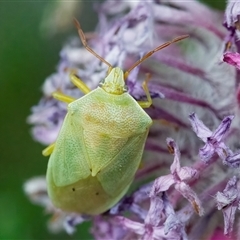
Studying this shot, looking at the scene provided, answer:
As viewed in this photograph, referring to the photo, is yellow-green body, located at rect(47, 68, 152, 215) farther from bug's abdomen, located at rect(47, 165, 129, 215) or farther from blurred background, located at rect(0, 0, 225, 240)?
blurred background, located at rect(0, 0, 225, 240)

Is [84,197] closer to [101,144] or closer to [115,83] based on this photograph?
[101,144]

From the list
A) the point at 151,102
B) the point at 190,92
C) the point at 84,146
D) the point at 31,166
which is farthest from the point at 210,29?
the point at 31,166

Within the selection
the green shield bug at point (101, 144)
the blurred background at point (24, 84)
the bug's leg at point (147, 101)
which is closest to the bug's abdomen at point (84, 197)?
the green shield bug at point (101, 144)

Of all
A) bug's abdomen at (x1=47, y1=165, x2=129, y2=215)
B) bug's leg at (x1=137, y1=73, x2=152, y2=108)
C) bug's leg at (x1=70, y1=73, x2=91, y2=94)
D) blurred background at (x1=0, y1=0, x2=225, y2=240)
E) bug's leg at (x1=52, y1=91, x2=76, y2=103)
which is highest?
bug's leg at (x1=137, y1=73, x2=152, y2=108)

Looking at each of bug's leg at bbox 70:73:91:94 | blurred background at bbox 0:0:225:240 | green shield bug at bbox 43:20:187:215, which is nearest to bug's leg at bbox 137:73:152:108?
green shield bug at bbox 43:20:187:215

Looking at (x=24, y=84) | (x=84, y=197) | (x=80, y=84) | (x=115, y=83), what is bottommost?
(x=24, y=84)

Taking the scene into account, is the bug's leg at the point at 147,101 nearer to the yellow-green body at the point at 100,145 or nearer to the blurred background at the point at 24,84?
the yellow-green body at the point at 100,145

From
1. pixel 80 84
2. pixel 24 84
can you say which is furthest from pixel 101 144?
pixel 24 84
